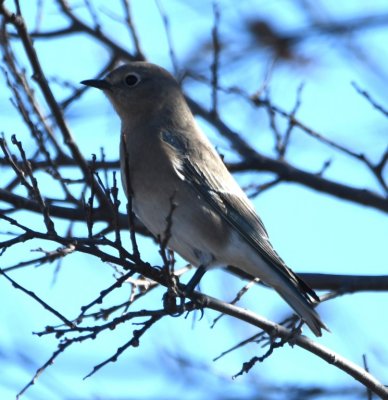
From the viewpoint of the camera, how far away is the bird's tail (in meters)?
6.14

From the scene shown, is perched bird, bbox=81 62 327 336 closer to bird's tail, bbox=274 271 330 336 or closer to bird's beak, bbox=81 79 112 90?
bird's tail, bbox=274 271 330 336

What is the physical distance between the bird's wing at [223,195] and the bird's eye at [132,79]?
849 mm

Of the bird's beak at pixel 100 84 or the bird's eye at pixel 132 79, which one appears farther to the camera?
the bird's eye at pixel 132 79

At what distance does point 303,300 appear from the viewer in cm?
627

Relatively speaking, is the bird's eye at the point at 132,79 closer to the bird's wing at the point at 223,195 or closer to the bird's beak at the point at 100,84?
the bird's beak at the point at 100,84

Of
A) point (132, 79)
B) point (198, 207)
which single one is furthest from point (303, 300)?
point (132, 79)

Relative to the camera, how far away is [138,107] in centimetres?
746

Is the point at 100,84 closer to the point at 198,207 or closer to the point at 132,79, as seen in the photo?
the point at 132,79

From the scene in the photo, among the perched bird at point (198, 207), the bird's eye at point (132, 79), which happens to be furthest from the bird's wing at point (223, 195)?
the bird's eye at point (132, 79)

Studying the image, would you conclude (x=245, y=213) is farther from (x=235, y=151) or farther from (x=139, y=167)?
(x=235, y=151)

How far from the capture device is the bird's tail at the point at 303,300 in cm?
614

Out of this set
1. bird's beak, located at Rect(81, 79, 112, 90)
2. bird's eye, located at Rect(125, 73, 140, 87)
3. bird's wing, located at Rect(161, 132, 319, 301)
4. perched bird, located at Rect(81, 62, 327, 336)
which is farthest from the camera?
bird's eye, located at Rect(125, 73, 140, 87)

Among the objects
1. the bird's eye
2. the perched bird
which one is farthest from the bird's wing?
the bird's eye

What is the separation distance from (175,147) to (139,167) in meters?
0.46
